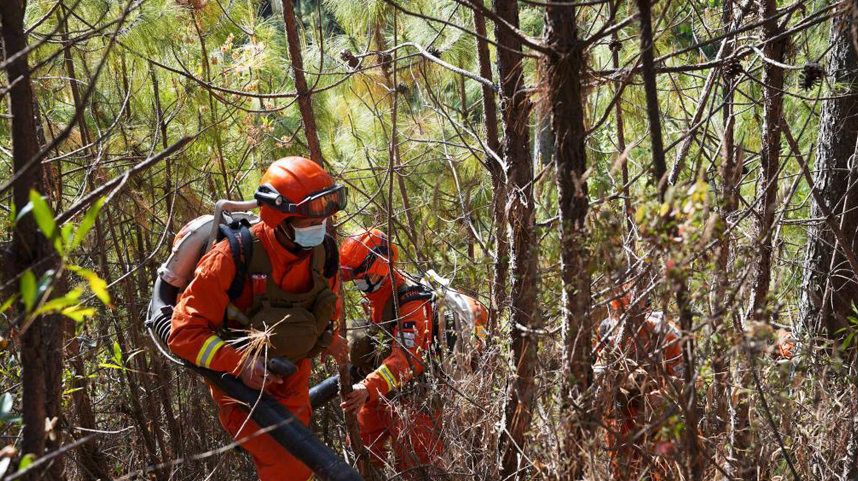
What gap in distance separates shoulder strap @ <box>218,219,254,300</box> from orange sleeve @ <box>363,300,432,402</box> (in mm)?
817

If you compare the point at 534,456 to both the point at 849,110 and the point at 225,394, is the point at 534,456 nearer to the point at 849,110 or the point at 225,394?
the point at 225,394

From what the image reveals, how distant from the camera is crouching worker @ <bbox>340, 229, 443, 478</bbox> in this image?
3.84 metres

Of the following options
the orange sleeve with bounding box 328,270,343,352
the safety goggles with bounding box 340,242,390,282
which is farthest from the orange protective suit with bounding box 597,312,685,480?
the safety goggles with bounding box 340,242,390,282

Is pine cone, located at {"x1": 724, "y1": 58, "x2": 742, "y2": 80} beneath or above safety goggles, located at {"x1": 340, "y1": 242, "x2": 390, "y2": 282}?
above

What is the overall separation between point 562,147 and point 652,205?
16.3 inches

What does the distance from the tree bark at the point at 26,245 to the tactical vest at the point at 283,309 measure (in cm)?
191

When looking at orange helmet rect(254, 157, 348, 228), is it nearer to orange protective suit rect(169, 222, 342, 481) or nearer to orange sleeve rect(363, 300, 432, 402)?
orange protective suit rect(169, 222, 342, 481)

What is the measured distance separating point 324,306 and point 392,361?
0.55 meters

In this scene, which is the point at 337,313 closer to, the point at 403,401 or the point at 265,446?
the point at 403,401

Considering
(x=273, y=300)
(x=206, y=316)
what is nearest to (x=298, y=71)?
(x=273, y=300)

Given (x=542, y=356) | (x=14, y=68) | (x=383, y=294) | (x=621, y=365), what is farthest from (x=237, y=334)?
(x=14, y=68)

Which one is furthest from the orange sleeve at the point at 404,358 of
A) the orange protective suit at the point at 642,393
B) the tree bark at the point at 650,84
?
the tree bark at the point at 650,84

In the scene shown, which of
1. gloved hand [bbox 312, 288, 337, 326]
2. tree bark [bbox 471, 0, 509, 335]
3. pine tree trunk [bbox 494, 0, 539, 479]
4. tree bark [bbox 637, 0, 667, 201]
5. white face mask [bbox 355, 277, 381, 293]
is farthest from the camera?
white face mask [bbox 355, 277, 381, 293]

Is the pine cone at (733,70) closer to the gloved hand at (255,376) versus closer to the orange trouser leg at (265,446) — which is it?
the gloved hand at (255,376)
